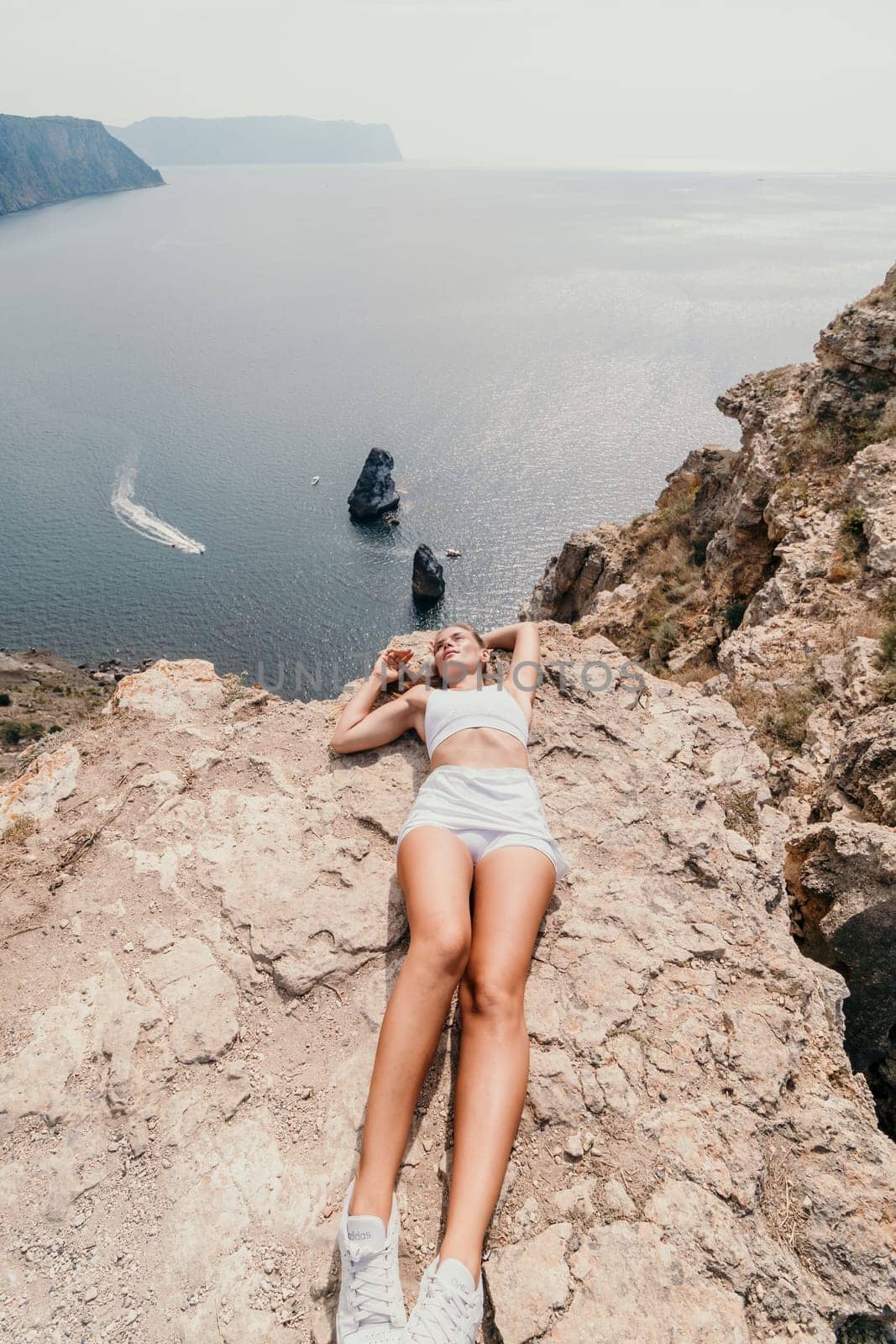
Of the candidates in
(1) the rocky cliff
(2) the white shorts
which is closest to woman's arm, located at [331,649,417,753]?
(2) the white shorts

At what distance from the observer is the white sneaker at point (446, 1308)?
3.13 metres

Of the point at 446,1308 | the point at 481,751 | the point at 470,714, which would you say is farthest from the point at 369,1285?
the point at 470,714

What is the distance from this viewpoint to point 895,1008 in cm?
557

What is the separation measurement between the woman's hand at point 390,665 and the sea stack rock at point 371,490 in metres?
57.6

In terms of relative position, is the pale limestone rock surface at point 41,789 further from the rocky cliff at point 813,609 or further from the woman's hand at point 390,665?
the rocky cliff at point 813,609

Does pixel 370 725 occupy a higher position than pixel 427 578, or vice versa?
pixel 370 725

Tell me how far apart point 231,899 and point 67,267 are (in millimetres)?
171341

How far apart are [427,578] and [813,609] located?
44.5 metres

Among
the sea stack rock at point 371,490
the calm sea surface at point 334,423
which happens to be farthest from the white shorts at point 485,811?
the sea stack rock at point 371,490

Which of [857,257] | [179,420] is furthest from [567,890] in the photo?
[857,257]

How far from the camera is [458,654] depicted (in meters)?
6.30

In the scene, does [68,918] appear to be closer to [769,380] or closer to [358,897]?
[358,897]

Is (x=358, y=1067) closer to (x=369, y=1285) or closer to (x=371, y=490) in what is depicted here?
(x=369, y=1285)

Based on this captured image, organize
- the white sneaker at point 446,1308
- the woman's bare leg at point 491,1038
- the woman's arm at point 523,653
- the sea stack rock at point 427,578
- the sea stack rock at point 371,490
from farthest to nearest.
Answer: the sea stack rock at point 371,490 < the sea stack rock at point 427,578 < the woman's arm at point 523,653 < the woman's bare leg at point 491,1038 < the white sneaker at point 446,1308
